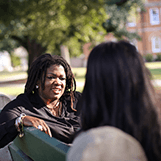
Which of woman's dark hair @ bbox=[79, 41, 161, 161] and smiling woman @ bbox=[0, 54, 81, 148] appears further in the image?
smiling woman @ bbox=[0, 54, 81, 148]

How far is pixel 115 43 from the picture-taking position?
1020 mm

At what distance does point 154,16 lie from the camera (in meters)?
33.7

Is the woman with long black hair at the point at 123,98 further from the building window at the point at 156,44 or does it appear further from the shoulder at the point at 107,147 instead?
the building window at the point at 156,44

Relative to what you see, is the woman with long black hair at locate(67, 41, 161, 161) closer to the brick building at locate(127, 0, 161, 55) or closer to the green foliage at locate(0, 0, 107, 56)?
the green foliage at locate(0, 0, 107, 56)

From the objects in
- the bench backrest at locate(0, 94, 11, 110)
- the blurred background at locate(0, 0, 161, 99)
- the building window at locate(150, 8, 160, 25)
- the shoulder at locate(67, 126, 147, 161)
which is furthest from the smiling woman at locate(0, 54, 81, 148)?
the building window at locate(150, 8, 160, 25)

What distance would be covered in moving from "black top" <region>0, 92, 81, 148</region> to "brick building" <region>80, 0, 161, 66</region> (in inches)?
1231

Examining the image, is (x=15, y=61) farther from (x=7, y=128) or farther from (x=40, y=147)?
(x=40, y=147)

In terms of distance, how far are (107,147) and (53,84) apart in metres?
1.63

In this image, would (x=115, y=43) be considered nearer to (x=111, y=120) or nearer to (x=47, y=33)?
(x=111, y=120)

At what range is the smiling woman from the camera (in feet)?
6.86

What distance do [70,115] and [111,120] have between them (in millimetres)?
1558

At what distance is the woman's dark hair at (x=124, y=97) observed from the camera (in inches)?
34.9

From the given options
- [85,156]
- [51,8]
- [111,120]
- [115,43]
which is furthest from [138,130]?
[51,8]

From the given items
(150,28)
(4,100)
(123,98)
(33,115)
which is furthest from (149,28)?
(123,98)
